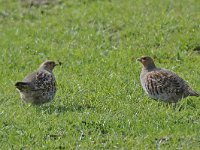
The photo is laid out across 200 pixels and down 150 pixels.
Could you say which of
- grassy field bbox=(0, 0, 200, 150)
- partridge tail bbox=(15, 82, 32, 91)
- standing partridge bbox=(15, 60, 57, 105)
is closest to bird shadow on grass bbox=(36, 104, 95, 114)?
grassy field bbox=(0, 0, 200, 150)

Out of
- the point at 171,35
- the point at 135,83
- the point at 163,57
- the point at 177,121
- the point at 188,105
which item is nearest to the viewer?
the point at 177,121

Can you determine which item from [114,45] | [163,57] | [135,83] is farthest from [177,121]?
[114,45]

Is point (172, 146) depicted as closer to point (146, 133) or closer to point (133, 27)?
point (146, 133)

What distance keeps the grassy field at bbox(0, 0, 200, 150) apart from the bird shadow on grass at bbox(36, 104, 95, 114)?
0.7 inches

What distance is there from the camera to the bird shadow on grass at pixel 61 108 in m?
12.4

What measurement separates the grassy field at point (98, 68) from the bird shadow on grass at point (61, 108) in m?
0.02

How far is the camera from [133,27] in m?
18.2

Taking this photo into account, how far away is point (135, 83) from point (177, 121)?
9.45 ft

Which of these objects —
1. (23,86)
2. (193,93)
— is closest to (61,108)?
(23,86)

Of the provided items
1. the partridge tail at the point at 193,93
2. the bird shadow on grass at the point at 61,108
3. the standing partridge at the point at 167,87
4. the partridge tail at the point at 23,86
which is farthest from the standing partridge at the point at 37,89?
the partridge tail at the point at 193,93

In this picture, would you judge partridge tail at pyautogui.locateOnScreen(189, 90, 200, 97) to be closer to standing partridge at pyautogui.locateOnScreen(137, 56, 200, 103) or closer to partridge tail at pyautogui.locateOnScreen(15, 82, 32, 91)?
standing partridge at pyautogui.locateOnScreen(137, 56, 200, 103)

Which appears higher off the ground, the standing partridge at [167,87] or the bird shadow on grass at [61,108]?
the standing partridge at [167,87]

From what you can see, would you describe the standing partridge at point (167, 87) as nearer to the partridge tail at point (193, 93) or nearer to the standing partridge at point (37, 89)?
the partridge tail at point (193, 93)

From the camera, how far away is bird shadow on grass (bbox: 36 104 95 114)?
12.4 meters
